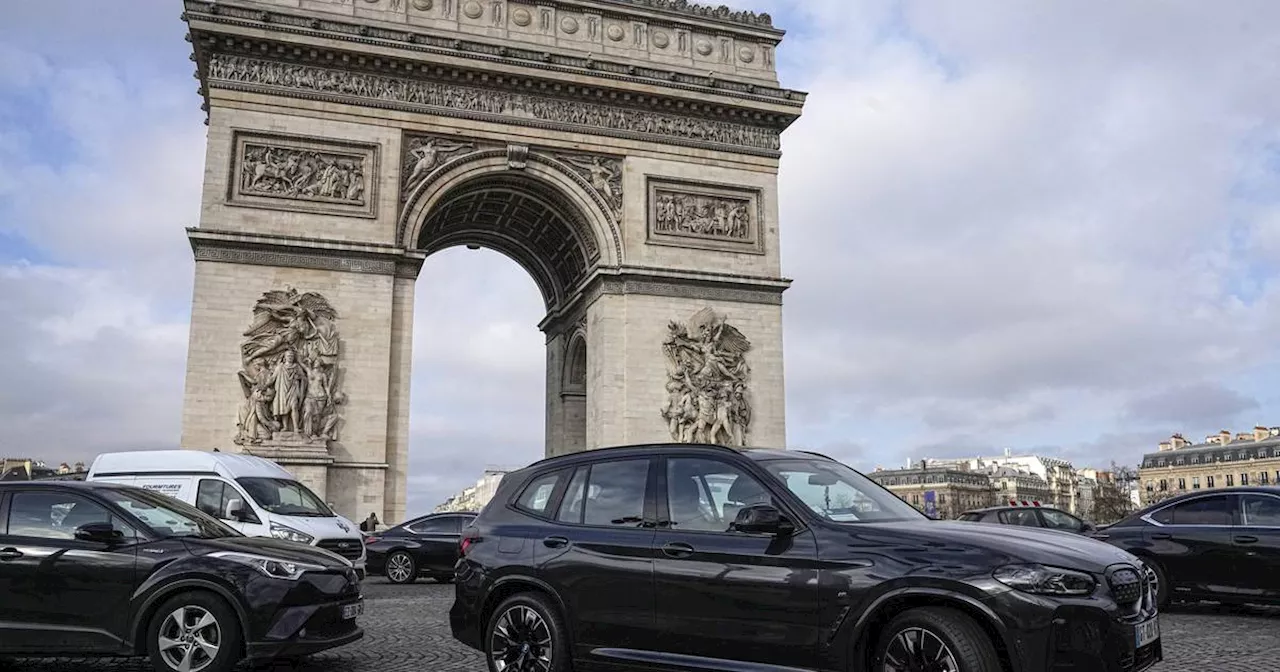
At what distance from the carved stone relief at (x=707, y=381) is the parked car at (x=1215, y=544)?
13.7m

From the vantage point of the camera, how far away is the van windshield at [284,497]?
14.5 meters

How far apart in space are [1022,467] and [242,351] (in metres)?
123

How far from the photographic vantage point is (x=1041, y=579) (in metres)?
4.77

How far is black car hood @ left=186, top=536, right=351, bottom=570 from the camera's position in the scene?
7148mm

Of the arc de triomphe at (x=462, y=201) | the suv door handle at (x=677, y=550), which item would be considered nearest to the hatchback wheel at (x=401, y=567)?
the arc de triomphe at (x=462, y=201)

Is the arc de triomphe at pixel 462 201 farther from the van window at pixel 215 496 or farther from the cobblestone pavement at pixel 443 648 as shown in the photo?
the cobblestone pavement at pixel 443 648

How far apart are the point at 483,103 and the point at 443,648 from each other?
19165mm

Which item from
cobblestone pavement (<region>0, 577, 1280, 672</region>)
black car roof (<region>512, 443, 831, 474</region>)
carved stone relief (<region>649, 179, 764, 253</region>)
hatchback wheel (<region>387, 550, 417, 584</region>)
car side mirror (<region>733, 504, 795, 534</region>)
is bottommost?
cobblestone pavement (<region>0, 577, 1280, 672</region>)

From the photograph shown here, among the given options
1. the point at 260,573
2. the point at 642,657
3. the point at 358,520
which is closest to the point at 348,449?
the point at 358,520

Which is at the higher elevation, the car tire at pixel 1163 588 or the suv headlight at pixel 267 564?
the suv headlight at pixel 267 564

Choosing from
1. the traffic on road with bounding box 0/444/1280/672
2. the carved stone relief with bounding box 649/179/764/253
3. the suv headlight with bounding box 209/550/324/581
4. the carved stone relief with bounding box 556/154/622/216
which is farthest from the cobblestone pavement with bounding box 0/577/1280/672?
the carved stone relief with bounding box 649/179/764/253

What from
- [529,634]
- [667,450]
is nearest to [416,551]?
[529,634]

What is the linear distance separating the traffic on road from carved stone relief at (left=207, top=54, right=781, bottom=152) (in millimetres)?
18308

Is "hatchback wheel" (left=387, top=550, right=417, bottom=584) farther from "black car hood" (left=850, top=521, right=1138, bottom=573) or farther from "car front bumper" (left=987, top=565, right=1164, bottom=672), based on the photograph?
"car front bumper" (left=987, top=565, right=1164, bottom=672)
